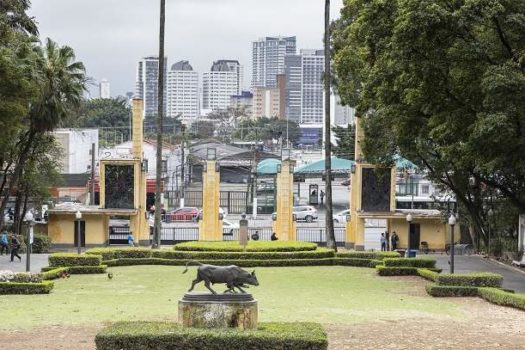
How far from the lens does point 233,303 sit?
49.2 feet

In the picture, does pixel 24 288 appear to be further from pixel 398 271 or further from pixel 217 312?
pixel 398 271

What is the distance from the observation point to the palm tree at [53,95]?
39.5 meters

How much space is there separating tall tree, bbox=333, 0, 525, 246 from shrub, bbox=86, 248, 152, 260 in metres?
10.2

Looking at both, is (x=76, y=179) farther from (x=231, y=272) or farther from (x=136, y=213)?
(x=231, y=272)

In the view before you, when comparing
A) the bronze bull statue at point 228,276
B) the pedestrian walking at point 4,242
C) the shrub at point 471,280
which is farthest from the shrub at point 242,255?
the bronze bull statue at point 228,276

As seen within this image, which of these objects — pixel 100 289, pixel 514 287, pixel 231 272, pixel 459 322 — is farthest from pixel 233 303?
pixel 514 287

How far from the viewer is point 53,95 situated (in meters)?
40.0

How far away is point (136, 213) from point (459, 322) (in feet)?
88.9

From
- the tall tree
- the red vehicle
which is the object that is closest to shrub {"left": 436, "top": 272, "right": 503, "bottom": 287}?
the tall tree

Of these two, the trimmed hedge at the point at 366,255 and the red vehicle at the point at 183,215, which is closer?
the trimmed hedge at the point at 366,255

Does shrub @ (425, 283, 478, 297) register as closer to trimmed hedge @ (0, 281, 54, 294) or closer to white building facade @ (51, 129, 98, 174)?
trimmed hedge @ (0, 281, 54, 294)

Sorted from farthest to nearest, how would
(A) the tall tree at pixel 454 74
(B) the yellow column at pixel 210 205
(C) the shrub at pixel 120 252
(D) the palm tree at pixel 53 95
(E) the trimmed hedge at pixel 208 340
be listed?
1. (B) the yellow column at pixel 210 205
2. (D) the palm tree at pixel 53 95
3. (C) the shrub at pixel 120 252
4. (A) the tall tree at pixel 454 74
5. (E) the trimmed hedge at pixel 208 340

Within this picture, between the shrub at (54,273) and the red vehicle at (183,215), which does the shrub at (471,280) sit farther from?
the red vehicle at (183,215)

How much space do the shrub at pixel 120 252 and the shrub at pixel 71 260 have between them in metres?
2.35
